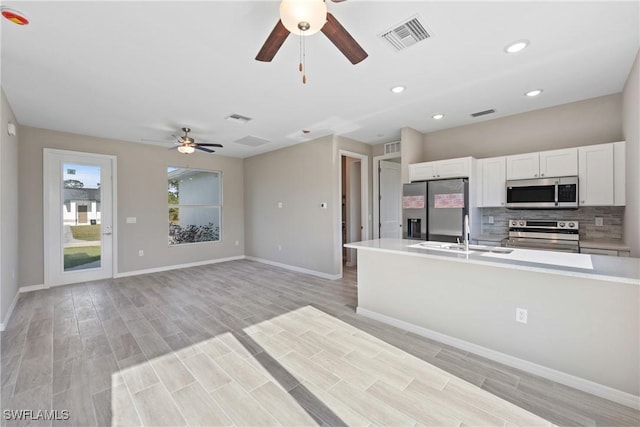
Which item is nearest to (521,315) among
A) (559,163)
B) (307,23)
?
(559,163)

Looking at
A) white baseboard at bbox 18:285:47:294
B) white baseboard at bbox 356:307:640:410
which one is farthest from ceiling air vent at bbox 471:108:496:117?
white baseboard at bbox 18:285:47:294

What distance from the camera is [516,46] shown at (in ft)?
7.75

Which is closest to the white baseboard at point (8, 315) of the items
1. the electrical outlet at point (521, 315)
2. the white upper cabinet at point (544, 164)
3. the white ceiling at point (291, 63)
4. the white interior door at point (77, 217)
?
the white interior door at point (77, 217)

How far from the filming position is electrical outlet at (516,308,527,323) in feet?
7.15

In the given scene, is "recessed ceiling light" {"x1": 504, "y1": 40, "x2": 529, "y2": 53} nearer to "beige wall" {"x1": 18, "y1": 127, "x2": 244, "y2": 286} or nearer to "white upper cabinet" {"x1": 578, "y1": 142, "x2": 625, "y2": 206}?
"white upper cabinet" {"x1": 578, "y1": 142, "x2": 625, "y2": 206}

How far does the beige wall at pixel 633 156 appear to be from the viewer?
2.58 m

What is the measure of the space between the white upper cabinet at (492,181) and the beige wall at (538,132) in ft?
0.91

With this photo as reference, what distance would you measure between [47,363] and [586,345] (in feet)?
14.3

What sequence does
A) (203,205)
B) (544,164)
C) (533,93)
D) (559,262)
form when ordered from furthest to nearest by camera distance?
(203,205), (544,164), (533,93), (559,262)

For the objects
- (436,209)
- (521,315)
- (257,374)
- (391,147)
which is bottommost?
(257,374)

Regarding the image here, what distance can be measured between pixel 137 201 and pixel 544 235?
23.6ft

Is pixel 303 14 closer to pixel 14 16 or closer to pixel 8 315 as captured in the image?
pixel 14 16

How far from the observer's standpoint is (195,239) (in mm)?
6453

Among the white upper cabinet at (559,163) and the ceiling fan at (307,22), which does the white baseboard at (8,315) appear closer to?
the ceiling fan at (307,22)
